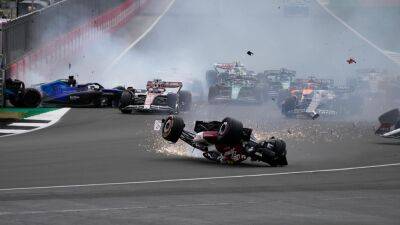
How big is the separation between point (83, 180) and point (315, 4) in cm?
6646

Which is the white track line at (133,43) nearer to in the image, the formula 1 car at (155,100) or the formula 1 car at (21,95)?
the formula 1 car at (21,95)

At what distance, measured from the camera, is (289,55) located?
69.6 meters

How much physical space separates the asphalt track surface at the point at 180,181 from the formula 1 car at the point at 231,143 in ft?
0.77

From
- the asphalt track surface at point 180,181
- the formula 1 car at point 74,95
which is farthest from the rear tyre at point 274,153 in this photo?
the formula 1 car at point 74,95

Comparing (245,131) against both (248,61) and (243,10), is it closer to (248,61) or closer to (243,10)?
(248,61)

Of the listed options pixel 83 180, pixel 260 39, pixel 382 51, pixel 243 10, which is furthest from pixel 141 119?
pixel 243 10

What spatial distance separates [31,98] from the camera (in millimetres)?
35656

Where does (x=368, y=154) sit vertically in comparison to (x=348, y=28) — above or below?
below

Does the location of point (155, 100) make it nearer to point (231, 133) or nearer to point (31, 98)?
point (31, 98)

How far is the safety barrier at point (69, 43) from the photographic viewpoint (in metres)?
44.4

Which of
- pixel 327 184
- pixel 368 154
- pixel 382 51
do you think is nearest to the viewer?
pixel 327 184

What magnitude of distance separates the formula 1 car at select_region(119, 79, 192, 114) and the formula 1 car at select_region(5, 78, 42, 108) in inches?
117

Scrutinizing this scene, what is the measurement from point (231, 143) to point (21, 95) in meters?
16.6

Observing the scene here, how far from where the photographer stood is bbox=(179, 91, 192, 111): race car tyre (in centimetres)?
3556
